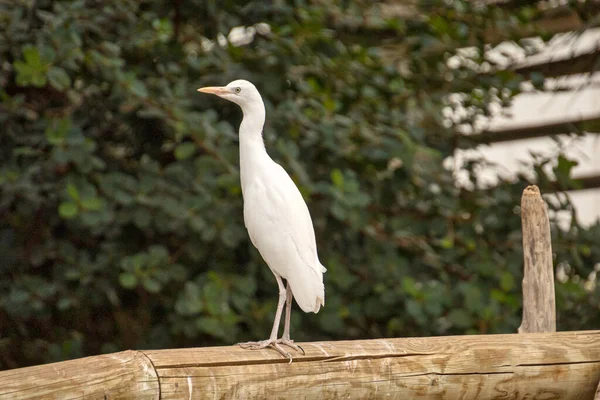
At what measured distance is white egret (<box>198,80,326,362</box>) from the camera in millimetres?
1985

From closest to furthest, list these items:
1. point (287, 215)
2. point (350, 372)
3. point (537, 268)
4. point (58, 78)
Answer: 1. point (350, 372)
2. point (287, 215)
3. point (537, 268)
4. point (58, 78)

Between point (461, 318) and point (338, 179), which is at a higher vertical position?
point (338, 179)

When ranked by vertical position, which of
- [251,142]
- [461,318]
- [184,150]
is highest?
[251,142]

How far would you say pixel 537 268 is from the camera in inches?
95.0

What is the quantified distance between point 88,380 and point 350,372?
62 centimetres

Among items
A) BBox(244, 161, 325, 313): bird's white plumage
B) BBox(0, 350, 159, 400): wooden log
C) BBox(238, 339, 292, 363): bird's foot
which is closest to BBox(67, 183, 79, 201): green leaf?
BBox(244, 161, 325, 313): bird's white plumage

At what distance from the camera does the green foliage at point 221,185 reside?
3.01 meters

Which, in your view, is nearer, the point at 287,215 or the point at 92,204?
the point at 287,215

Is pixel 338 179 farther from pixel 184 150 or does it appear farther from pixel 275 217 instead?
pixel 275 217

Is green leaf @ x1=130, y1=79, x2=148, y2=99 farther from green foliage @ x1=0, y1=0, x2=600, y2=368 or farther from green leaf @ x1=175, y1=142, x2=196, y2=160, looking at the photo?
green leaf @ x1=175, y1=142, x2=196, y2=160

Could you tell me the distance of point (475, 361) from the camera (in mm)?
2000

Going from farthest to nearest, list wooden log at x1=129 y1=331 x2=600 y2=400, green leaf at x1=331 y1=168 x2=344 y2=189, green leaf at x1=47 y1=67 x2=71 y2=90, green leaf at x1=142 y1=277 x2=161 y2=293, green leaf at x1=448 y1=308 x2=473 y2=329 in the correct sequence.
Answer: green leaf at x1=448 y1=308 x2=473 y2=329, green leaf at x1=331 y1=168 x2=344 y2=189, green leaf at x1=142 y1=277 x2=161 y2=293, green leaf at x1=47 y1=67 x2=71 y2=90, wooden log at x1=129 y1=331 x2=600 y2=400

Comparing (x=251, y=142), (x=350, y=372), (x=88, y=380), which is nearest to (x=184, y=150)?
(x=251, y=142)

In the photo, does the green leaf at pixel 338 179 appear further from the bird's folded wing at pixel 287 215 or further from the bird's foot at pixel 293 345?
the bird's foot at pixel 293 345
